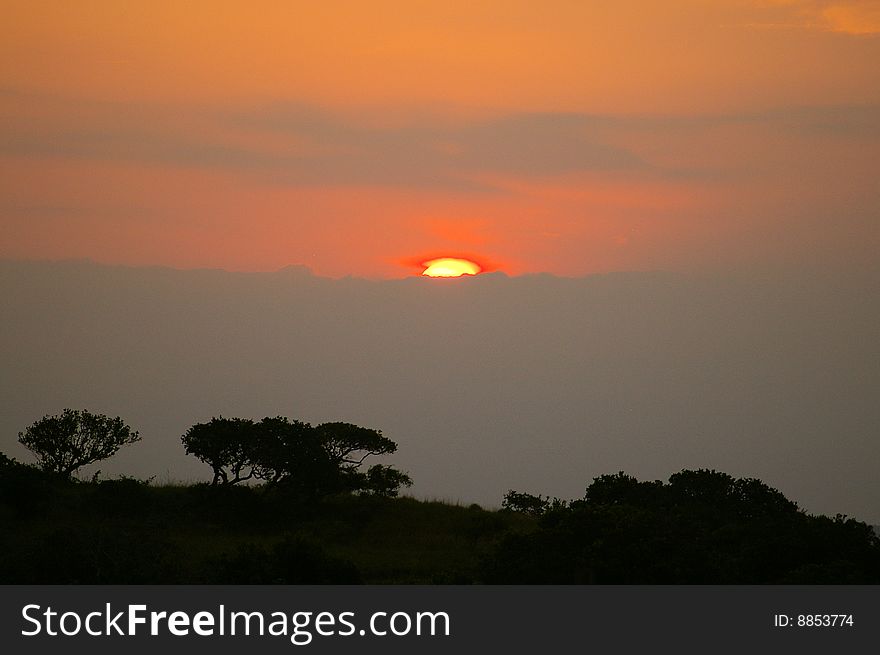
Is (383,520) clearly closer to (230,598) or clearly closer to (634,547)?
(634,547)

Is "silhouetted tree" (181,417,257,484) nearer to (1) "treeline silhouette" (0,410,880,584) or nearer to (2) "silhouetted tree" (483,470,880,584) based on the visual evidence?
(1) "treeline silhouette" (0,410,880,584)

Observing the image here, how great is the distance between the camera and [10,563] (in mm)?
22359

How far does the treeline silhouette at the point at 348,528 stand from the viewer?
2209cm

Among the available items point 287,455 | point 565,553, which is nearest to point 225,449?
point 287,455

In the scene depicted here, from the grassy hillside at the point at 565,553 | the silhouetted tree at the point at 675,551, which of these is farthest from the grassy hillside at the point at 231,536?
the silhouetted tree at the point at 675,551

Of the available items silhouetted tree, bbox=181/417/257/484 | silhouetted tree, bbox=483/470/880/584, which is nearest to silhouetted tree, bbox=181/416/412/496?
silhouetted tree, bbox=181/417/257/484

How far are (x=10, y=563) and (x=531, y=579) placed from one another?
10.4 metres

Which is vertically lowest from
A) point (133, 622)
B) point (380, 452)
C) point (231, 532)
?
point (133, 622)

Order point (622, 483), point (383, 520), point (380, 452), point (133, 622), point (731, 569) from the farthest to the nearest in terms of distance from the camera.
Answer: point (380, 452)
point (383, 520)
point (622, 483)
point (731, 569)
point (133, 622)

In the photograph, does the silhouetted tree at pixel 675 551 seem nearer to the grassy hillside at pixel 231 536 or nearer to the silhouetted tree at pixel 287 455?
the grassy hillside at pixel 231 536

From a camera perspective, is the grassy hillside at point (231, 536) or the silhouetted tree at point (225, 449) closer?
the grassy hillside at point (231, 536)

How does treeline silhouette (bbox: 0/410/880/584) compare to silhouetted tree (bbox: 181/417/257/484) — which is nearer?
treeline silhouette (bbox: 0/410/880/584)

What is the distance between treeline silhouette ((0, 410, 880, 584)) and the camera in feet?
72.5

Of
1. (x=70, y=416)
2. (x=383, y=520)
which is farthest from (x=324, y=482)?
(x=70, y=416)
